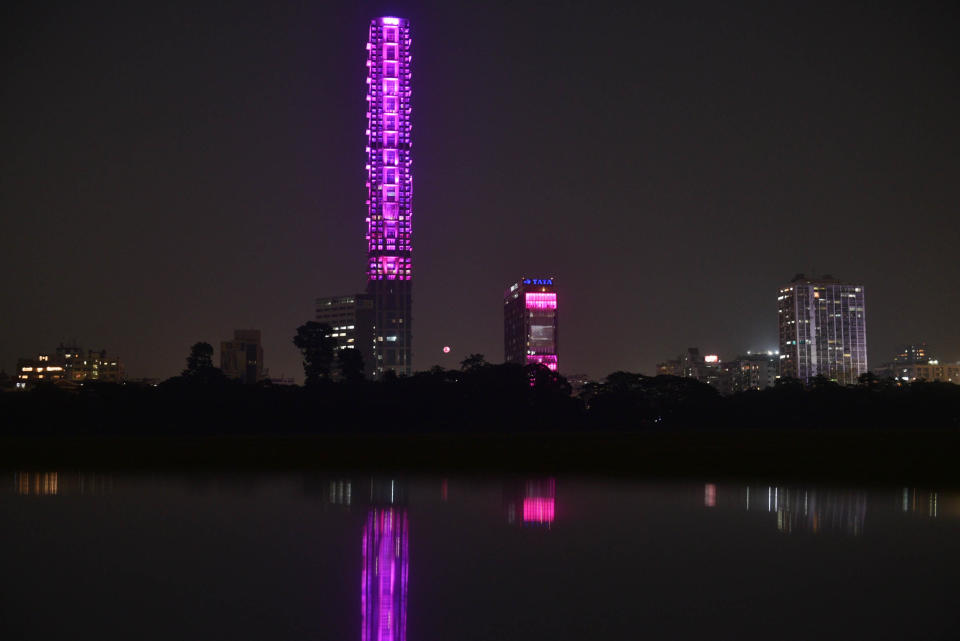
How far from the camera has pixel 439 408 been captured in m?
73.9

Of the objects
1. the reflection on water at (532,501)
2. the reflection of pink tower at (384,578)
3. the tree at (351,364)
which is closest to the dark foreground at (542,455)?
the reflection on water at (532,501)

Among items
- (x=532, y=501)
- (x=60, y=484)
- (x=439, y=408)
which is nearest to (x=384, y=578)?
(x=532, y=501)

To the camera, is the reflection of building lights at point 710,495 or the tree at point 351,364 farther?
the tree at point 351,364

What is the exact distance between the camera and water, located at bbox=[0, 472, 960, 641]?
560 inches

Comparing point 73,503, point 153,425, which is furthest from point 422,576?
point 153,425

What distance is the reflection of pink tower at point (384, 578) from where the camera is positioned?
45.4 feet

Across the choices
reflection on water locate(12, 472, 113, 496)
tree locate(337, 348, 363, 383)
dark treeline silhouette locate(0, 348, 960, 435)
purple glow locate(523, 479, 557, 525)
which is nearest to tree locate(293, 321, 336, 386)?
tree locate(337, 348, 363, 383)

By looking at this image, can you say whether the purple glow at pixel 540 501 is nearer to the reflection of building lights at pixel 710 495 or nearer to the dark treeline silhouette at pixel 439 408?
the reflection of building lights at pixel 710 495

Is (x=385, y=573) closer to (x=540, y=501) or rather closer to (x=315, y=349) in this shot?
(x=540, y=501)

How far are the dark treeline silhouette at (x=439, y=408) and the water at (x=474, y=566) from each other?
36.9 meters

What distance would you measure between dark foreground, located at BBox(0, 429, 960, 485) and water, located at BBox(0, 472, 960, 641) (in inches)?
426

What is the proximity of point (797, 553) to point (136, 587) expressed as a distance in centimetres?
1367

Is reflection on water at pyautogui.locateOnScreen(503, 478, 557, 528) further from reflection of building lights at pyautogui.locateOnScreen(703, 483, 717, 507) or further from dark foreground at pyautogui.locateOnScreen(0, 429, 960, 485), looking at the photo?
dark foreground at pyautogui.locateOnScreen(0, 429, 960, 485)

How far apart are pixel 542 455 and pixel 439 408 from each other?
26725 mm
